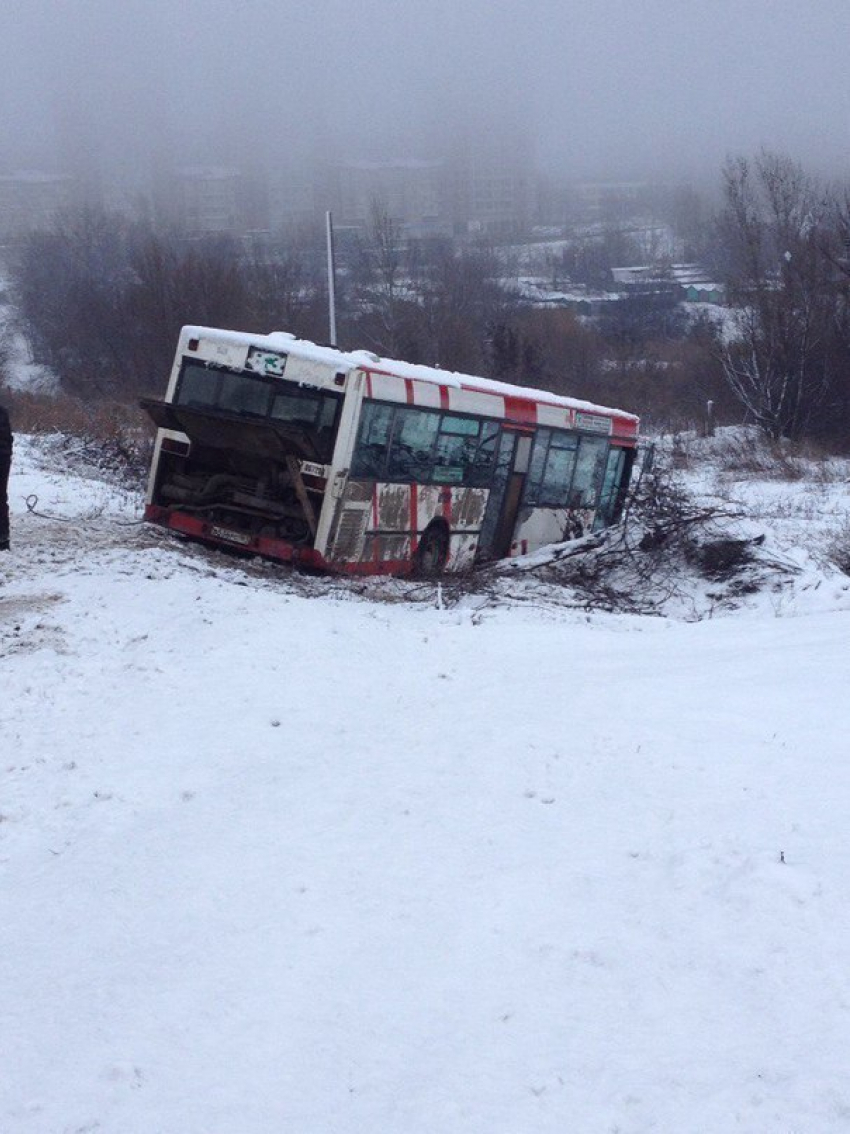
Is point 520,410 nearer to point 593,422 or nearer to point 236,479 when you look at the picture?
point 593,422

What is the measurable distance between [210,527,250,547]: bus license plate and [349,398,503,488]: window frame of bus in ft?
4.89

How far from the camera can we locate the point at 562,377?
192 ft

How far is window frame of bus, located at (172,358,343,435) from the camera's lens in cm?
1286

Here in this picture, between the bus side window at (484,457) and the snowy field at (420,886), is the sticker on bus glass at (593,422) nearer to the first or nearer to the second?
the bus side window at (484,457)

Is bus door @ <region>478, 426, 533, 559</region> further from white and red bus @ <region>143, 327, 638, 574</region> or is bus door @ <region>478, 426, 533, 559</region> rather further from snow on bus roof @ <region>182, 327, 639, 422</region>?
snow on bus roof @ <region>182, 327, 639, 422</region>

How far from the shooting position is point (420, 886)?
16.3ft

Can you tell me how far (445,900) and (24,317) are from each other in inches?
2980

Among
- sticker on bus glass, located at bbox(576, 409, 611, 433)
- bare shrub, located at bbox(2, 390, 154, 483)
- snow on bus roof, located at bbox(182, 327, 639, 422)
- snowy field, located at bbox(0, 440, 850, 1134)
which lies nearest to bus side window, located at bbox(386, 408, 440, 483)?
snow on bus roof, located at bbox(182, 327, 639, 422)

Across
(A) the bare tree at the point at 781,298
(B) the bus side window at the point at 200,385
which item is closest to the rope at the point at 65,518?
(B) the bus side window at the point at 200,385

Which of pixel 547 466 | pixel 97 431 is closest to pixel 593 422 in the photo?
pixel 547 466

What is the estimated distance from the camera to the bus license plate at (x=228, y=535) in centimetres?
1321

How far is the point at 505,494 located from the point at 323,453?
4.02m

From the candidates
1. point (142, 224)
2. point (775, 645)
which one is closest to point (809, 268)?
point (775, 645)

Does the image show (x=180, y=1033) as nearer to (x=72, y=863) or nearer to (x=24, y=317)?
(x=72, y=863)
